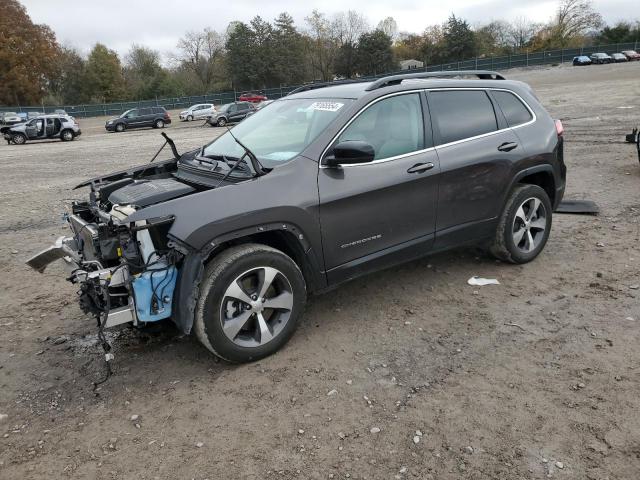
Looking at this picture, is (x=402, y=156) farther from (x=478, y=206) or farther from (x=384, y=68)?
(x=384, y=68)

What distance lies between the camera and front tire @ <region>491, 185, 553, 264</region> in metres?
5.03

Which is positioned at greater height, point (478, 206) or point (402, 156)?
point (402, 156)

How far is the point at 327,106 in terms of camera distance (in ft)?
14.1

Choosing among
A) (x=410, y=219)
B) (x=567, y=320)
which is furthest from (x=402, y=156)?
(x=567, y=320)

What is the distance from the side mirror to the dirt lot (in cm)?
134

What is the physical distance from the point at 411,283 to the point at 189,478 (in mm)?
2891

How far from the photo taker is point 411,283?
5.04 meters

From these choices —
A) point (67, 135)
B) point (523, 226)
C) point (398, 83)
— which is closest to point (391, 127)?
point (398, 83)

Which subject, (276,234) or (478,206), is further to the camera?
(478,206)

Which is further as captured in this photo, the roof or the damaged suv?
the roof

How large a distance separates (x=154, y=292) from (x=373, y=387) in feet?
5.03

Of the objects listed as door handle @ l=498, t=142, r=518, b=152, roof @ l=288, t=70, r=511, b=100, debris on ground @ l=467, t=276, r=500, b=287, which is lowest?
debris on ground @ l=467, t=276, r=500, b=287

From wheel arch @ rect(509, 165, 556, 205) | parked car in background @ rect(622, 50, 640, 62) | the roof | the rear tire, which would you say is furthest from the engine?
parked car in background @ rect(622, 50, 640, 62)

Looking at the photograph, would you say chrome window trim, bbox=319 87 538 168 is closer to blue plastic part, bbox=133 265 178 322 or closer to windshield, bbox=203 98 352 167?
windshield, bbox=203 98 352 167
